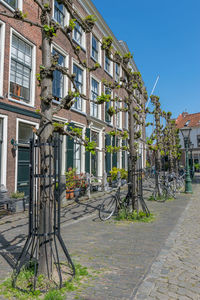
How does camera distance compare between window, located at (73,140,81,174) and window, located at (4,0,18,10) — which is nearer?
window, located at (4,0,18,10)

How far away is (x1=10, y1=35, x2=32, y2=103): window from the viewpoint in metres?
9.64

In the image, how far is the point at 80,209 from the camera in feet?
31.4

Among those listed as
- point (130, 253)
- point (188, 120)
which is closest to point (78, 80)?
point (130, 253)

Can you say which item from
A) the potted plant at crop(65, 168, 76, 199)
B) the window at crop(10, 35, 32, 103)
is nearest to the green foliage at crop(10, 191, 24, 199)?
the potted plant at crop(65, 168, 76, 199)

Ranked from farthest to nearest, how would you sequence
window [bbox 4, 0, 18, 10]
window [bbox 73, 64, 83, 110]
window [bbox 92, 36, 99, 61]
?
window [bbox 92, 36, 99, 61], window [bbox 73, 64, 83, 110], window [bbox 4, 0, 18, 10]

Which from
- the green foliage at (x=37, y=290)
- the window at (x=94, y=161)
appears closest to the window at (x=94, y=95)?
the window at (x=94, y=161)

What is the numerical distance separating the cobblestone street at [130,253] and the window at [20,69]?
4832 mm

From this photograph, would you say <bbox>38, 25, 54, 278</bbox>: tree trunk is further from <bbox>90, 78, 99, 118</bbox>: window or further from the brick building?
<bbox>90, 78, 99, 118</bbox>: window

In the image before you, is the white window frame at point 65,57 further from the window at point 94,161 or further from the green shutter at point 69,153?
the window at point 94,161

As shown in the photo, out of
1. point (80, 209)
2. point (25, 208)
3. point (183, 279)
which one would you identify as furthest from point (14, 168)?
point (183, 279)

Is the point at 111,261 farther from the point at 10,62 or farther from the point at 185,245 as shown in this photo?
the point at 10,62

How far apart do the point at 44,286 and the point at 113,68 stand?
1856cm

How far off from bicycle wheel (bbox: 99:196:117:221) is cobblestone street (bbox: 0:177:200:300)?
0.27 meters

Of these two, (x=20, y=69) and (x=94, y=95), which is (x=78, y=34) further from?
(x=20, y=69)
